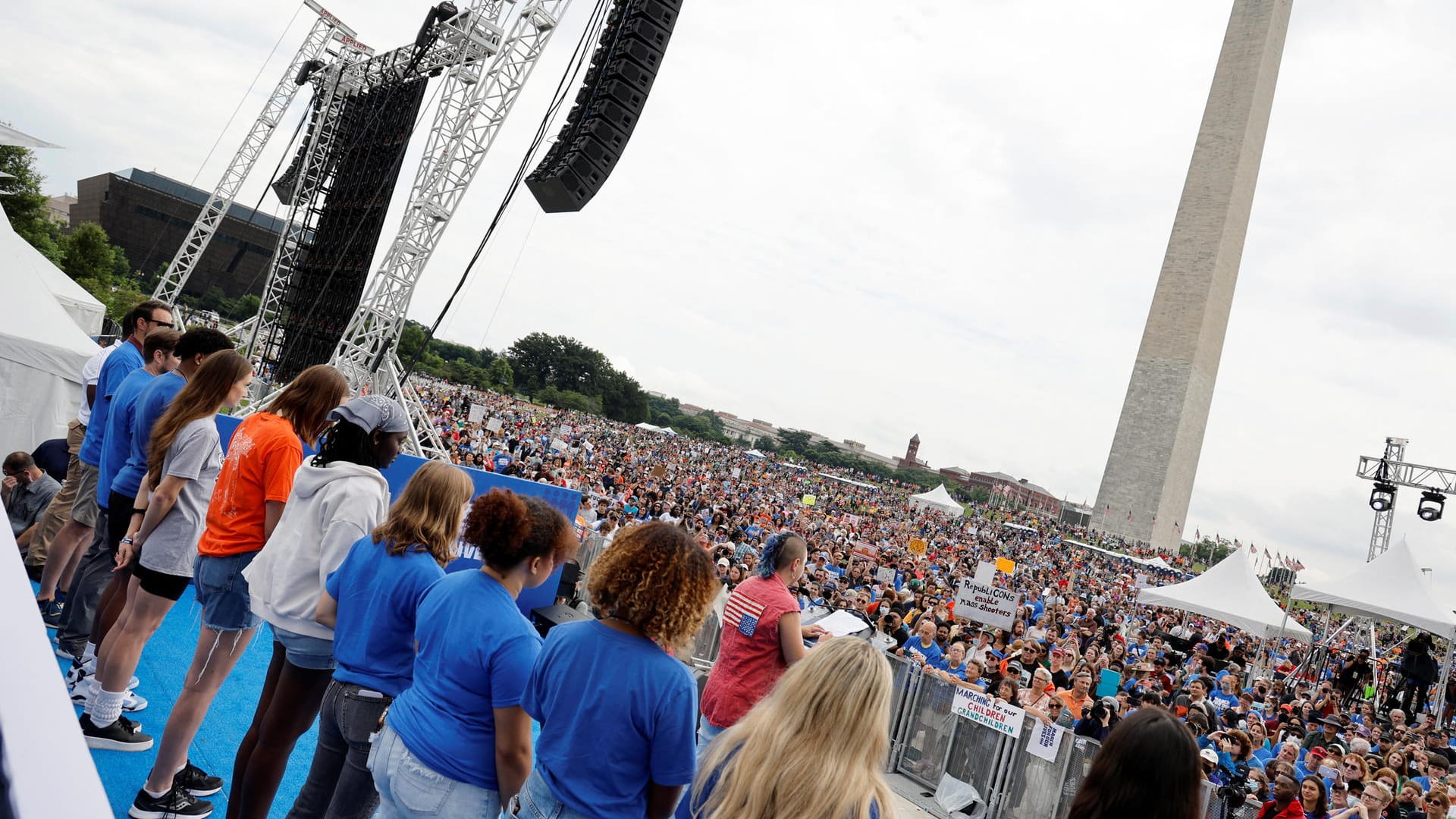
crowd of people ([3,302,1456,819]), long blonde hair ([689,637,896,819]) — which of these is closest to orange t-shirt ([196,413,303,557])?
crowd of people ([3,302,1456,819])

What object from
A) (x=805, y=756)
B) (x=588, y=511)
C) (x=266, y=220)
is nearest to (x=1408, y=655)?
(x=588, y=511)

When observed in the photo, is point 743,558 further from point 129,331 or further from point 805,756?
point 805,756

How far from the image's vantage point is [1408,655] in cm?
1514

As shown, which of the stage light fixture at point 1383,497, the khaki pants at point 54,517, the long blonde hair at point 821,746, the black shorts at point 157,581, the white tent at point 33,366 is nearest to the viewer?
the long blonde hair at point 821,746

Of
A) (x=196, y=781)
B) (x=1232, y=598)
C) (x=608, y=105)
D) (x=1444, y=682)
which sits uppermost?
(x=608, y=105)

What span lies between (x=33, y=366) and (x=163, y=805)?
242 inches

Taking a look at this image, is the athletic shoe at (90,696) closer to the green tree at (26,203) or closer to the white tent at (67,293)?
the white tent at (67,293)

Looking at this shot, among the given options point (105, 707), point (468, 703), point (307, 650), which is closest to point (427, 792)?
point (468, 703)

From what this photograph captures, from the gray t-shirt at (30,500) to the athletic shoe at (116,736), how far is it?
2717 mm

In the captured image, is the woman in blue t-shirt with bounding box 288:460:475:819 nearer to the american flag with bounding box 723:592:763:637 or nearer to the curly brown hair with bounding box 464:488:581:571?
the curly brown hair with bounding box 464:488:581:571

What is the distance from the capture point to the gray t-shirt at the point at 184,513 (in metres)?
3.51

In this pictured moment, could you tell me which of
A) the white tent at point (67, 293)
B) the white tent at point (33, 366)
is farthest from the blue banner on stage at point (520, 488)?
the white tent at point (67, 293)

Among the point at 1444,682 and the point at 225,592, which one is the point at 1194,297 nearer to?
the point at 1444,682

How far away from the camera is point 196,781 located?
3.43 metres
